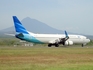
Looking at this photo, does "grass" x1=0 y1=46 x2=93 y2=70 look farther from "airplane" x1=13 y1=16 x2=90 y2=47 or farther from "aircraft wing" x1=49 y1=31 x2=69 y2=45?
"aircraft wing" x1=49 y1=31 x2=69 y2=45

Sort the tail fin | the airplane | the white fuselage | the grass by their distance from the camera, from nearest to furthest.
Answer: the grass
the airplane
the tail fin
the white fuselage

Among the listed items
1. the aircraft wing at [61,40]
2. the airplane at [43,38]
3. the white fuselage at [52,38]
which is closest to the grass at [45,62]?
the airplane at [43,38]

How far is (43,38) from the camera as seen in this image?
75.8m

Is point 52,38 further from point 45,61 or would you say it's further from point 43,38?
point 45,61

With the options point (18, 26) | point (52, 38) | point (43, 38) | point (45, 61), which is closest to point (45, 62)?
point (45, 61)

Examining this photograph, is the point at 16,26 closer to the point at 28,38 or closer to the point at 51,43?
the point at 28,38

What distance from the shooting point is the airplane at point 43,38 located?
2879 inches

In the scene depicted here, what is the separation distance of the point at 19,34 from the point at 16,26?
3022 mm

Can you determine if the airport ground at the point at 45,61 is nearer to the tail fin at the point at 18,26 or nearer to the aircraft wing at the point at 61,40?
the tail fin at the point at 18,26

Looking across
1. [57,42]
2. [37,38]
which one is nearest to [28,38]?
[37,38]

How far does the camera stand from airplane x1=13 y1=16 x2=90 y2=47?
240 feet

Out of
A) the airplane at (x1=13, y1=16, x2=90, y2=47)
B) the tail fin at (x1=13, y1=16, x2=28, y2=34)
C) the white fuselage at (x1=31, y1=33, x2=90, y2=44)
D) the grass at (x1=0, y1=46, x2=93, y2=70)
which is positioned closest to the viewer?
the grass at (x1=0, y1=46, x2=93, y2=70)

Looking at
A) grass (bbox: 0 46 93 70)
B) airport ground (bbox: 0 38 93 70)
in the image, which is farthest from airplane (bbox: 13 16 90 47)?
grass (bbox: 0 46 93 70)

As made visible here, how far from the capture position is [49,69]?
21516mm
